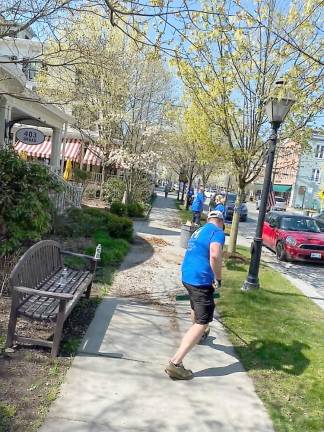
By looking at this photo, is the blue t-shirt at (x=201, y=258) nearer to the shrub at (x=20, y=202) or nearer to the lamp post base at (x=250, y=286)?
the shrub at (x=20, y=202)

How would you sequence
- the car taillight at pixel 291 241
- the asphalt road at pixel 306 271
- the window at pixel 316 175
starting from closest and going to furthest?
the asphalt road at pixel 306 271
the car taillight at pixel 291 241
the window at pixel 316 175

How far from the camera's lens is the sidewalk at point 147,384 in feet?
10.6

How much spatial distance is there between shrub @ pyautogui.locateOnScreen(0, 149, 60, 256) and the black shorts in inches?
119

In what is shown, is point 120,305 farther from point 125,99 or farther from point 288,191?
point 288,191

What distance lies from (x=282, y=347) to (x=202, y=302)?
1.66m

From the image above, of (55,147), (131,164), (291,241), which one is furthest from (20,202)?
(131,164)

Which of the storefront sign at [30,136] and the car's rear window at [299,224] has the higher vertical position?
the storefront sign at [30,136]

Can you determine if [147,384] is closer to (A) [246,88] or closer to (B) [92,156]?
(A) [246,88]

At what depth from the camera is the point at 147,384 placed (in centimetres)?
384

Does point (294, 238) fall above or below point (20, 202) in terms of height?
below

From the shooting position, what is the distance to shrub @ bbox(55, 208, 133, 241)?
34.2 ft

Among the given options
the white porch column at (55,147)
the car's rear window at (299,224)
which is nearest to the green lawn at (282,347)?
the car's rear window at (299,224)

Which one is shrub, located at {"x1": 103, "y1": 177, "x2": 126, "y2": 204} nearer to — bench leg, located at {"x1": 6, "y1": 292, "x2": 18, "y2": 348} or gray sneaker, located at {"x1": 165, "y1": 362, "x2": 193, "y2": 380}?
bench leg, located at {"x1": 6, "y1": 292, "x2": 18, "y2": 348}

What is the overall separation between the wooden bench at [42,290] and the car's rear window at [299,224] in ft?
34.0
